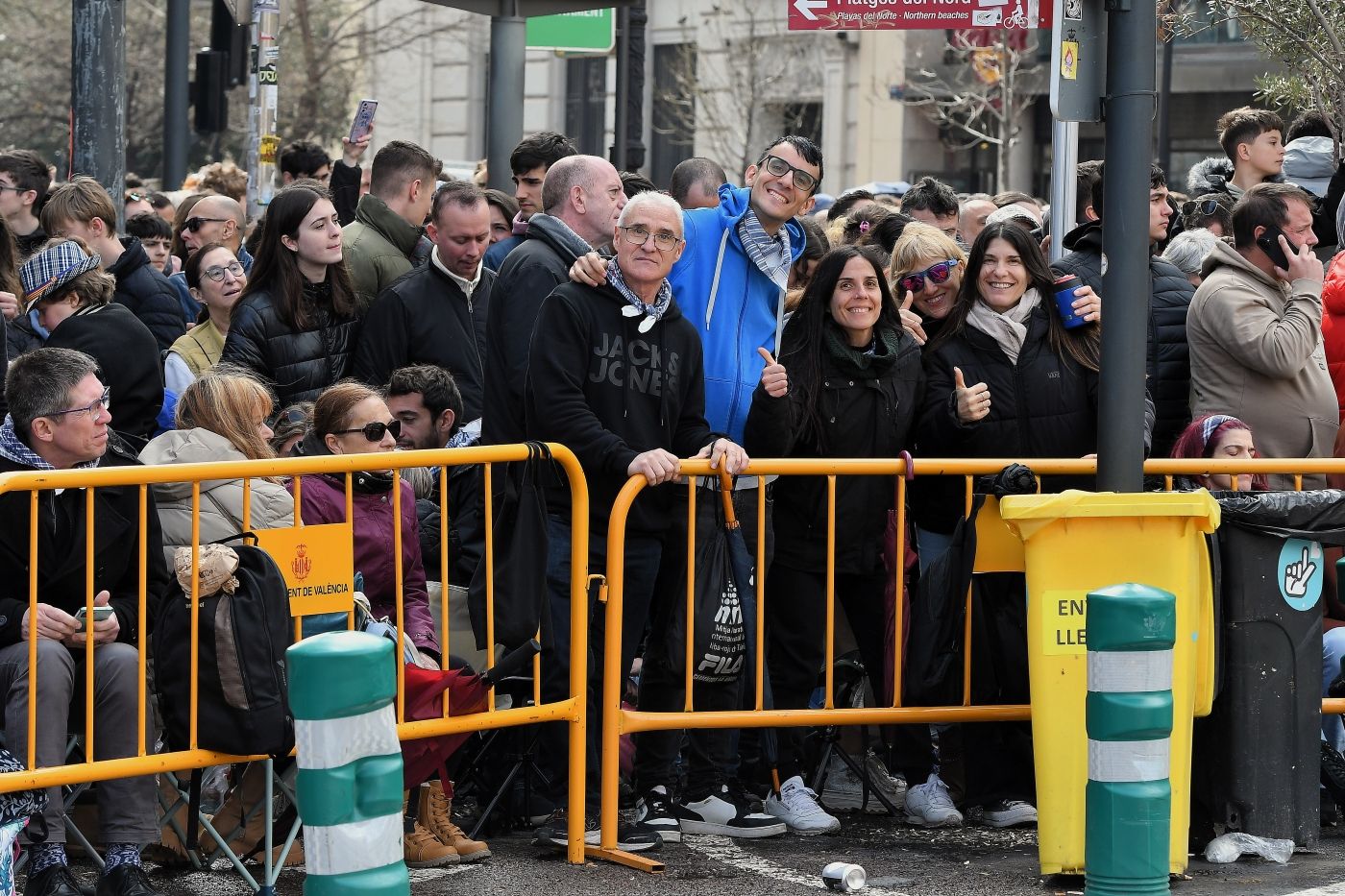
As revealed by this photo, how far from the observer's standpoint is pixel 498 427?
6777mm

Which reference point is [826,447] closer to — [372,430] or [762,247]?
[762,247]

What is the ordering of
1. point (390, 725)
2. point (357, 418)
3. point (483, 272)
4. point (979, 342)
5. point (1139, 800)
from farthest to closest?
point (483, 272)
point (979, 342)
point (357, 418)
point (1139, 800)
point (390, 725)

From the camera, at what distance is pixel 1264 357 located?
24.0 ft

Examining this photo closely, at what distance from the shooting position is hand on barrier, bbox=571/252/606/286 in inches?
251

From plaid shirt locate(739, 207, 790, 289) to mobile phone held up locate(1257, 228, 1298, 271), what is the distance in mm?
1920

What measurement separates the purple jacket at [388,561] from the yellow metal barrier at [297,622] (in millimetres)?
88

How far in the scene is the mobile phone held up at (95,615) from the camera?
541 cm

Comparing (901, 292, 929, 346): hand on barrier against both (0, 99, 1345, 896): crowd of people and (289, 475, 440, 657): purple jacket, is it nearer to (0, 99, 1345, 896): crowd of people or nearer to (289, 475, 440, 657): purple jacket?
(0, 99, 1345, 896): crowd of people

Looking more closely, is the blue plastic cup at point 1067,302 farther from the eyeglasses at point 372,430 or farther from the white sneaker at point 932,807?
the eyeglasses at point 372,430

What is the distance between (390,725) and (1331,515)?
3.35 meters

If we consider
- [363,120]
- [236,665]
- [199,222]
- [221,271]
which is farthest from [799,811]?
[199,222]

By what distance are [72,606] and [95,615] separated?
0.11 meters

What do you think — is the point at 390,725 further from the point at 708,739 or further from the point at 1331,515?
the point at 1331,515

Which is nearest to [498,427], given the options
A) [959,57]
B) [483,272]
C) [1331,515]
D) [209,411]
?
[209,411]
